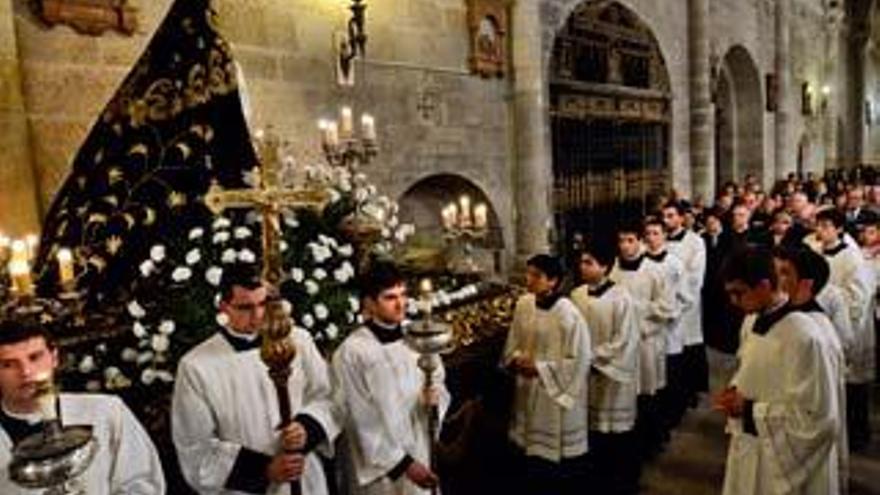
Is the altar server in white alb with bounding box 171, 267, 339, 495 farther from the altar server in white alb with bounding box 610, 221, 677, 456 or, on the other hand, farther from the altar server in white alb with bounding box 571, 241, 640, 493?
the altar server in white alb with bounding box 610, 221, 677, 456

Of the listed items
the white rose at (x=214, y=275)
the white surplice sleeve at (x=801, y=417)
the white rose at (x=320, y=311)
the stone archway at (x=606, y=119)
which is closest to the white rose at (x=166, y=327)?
the white rose at (x=214, y=275)

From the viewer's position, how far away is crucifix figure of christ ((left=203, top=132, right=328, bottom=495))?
8.06 ft

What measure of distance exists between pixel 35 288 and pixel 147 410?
0.90 meters

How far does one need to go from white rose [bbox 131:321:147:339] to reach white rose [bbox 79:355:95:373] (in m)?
0.23

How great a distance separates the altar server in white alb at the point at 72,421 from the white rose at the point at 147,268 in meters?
1.08

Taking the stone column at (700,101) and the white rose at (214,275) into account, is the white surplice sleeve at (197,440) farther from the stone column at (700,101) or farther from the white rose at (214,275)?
the stone column at (700,101)

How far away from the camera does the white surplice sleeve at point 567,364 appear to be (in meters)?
4.95

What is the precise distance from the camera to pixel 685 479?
5613 millimetres

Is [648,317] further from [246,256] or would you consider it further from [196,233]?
[196,233]

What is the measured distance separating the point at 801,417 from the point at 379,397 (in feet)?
6.41

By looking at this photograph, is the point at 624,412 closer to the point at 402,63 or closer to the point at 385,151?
the point at 385,151

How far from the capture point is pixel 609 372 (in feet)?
18.0

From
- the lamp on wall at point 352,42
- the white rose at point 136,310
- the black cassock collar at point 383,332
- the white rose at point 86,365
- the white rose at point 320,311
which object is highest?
the lamp on wall at point 352,42

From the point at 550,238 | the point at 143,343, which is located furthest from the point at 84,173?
the point at 550,238
